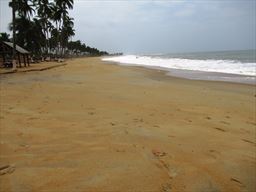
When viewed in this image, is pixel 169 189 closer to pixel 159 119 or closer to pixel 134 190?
pixel 134 190

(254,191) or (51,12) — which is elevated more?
(51,12)

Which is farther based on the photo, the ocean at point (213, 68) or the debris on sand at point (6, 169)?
the ocean at point (213, 68)

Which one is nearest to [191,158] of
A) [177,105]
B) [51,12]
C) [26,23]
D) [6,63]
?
[177,105]

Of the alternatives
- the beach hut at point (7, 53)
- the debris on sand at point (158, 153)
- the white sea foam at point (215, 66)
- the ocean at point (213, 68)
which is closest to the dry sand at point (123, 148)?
the debris on sand at point (158, 153)

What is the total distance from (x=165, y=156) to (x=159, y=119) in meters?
2.21

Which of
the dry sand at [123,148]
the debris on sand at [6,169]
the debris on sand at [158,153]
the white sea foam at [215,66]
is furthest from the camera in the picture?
the white sea foam at [215,66]

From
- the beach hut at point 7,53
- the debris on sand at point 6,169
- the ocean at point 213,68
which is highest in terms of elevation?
the beach hut at point 7,53

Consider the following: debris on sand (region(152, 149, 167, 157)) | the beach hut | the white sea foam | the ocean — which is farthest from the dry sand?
the beach hut

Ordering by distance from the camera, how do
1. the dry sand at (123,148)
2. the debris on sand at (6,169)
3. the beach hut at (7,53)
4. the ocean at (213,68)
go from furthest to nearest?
the beach hut at (7,53) < the ocean at (213,68) < the debris on sand at (6,169) < the dry sand at (123,148)

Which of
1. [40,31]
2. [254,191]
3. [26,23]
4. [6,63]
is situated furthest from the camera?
[40,31]

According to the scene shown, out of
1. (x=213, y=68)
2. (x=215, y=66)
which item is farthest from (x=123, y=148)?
(x=215, y=66)

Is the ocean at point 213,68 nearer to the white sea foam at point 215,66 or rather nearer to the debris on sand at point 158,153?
the white sea foam at point 215,66

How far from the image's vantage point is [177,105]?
8.30m

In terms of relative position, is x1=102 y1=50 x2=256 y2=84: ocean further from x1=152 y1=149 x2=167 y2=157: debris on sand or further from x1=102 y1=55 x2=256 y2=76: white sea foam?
x1=152 y1=149 x2=167 y2=157: debris on sand
